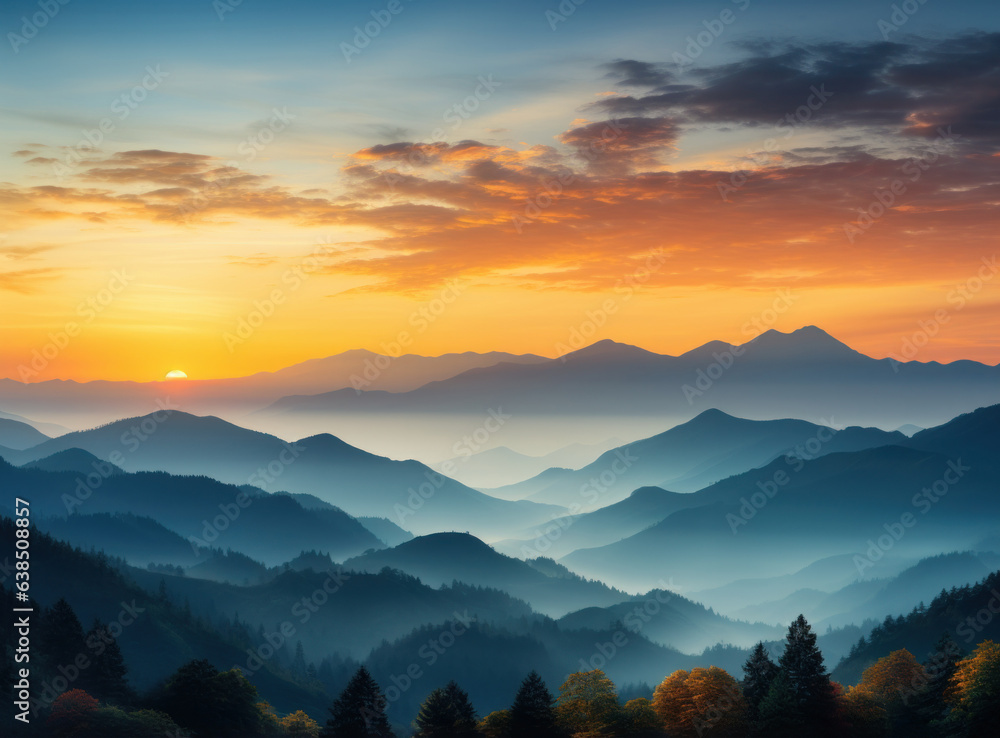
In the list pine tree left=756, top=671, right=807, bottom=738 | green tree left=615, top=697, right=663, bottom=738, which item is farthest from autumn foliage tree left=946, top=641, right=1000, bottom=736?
green tree left=615, top=697, right=663, bottom=738

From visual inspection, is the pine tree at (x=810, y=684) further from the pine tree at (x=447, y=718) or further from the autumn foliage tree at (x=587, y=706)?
the pine tree at (x=447, y=718)

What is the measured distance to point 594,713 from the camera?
11194 centimetres

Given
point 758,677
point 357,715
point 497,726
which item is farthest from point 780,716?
point 357,715

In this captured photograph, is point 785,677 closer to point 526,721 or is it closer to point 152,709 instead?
point 526,721

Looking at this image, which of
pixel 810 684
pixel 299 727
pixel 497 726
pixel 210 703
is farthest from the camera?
pixel 299 727

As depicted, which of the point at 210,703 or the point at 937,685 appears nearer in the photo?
the point at 937,685

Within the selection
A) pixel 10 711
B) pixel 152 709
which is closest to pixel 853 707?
pixel 152 709

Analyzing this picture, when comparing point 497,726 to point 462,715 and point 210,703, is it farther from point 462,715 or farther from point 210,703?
point 210,703

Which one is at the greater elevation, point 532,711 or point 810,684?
point 810,684

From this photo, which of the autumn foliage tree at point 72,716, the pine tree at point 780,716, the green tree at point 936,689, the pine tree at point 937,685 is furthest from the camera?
the autumn foliage tree at point 72,716

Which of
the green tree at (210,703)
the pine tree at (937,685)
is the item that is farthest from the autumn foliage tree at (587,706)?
the green tree at (210,703)

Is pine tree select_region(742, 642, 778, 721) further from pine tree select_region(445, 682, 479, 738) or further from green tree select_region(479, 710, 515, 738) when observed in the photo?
pine tree select_region(445, 682, 479, 738)

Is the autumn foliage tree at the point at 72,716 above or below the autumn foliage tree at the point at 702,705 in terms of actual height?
below

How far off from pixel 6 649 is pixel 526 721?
127950 millimetres
